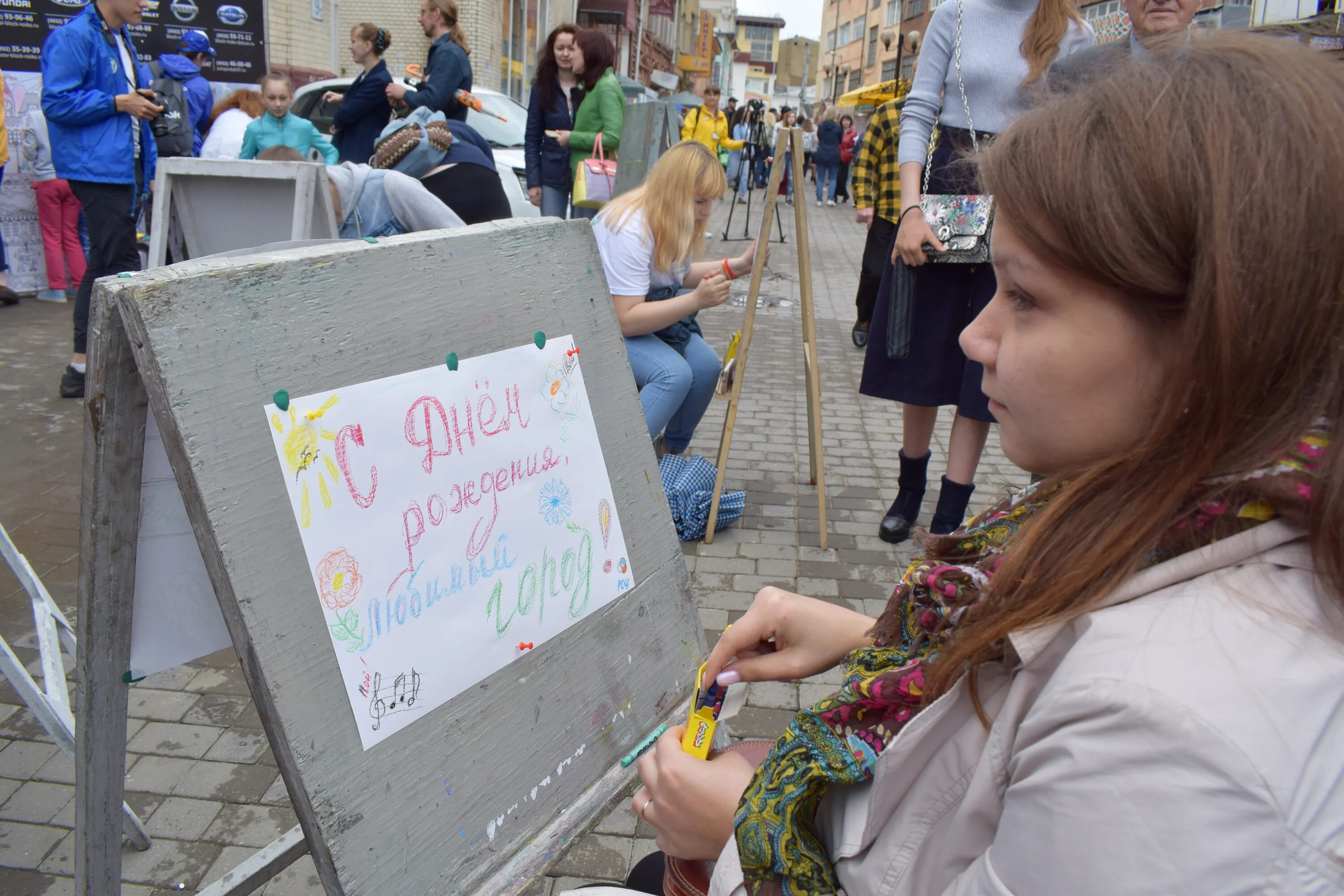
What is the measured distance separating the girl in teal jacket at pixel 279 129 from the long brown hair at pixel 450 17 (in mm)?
1086

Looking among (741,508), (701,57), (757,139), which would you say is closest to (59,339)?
(741,508)

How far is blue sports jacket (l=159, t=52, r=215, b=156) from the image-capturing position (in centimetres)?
620

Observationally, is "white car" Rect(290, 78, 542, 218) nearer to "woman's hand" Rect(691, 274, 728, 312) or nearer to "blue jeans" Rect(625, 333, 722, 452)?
"blue jeans" Rect(625, 333, 722, 452)

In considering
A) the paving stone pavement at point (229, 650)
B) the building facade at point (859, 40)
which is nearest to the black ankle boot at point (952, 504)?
the paving stone pavement at point (229, 650)

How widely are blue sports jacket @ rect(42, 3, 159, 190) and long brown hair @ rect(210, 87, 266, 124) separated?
7.42 feet

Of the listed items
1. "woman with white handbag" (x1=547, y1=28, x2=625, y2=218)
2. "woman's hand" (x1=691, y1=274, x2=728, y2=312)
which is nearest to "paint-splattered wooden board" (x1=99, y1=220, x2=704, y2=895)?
"woman's hand" (x1=691, y1=274, x2=728, y2=312)

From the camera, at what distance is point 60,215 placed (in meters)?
6.57

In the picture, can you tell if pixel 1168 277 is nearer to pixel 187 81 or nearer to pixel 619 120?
pixel 619 120

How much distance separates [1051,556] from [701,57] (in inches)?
1899

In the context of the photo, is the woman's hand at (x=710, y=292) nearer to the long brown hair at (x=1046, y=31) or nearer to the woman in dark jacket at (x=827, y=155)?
the long brown hair at (x=1046, y=31)

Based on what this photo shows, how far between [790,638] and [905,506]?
261 centimetres

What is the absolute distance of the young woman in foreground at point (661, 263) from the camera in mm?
3490

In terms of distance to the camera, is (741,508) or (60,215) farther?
(60,215)

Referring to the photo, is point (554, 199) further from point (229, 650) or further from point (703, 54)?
point (703, 54)
